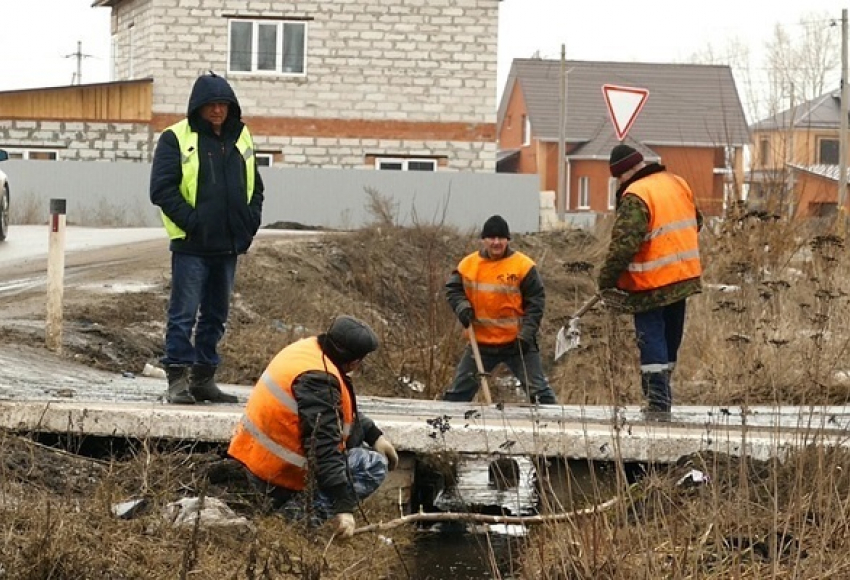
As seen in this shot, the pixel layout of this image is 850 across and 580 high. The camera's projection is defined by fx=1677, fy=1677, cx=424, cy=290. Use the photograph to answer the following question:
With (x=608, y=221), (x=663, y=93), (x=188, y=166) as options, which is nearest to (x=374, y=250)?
(x=608, y=221)

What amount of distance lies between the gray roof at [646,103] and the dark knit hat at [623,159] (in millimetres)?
48212

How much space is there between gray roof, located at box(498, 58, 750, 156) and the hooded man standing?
160 ft

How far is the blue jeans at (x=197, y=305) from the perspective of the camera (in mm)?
9352

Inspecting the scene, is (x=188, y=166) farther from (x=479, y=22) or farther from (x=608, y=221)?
(x=479, y=22)

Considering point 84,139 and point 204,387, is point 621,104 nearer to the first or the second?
point 204,387

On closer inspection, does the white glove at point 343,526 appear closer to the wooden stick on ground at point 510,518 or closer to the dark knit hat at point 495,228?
the wooden stick on ground at point 510,518

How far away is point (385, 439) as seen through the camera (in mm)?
8672

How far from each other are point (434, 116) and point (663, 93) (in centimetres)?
3281

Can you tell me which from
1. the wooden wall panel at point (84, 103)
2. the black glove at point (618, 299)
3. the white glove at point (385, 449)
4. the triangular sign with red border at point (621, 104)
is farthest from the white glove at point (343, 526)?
the wooden wall panel at point (84, 103)

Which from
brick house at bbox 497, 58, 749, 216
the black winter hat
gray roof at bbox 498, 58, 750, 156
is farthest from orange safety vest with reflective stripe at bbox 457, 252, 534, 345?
gray roof at bbox 498, 58, 750, 156

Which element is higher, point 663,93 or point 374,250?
point 663,93

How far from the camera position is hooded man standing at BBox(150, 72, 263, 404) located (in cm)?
912

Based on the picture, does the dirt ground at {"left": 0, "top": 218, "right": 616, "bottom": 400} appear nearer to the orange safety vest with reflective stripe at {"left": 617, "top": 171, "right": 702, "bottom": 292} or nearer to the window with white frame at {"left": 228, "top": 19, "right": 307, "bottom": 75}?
the orange safety vest with reflective stripe at {"left": 617, "top": 171, "right": 702, "bottom": 292}

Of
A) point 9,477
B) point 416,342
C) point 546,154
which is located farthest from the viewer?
point 546,154
